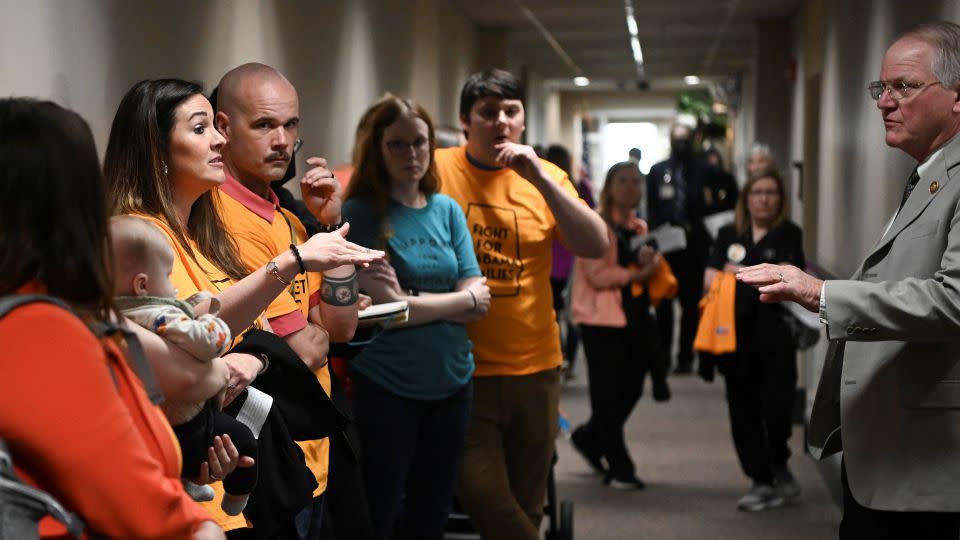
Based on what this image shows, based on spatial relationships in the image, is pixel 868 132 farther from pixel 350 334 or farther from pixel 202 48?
pixel 350 334

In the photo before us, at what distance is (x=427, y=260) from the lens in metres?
3.31

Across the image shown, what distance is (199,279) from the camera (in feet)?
6.85

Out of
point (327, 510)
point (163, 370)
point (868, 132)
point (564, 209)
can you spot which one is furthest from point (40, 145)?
point (868, 132)

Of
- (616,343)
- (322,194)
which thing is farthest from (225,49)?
(616,343)

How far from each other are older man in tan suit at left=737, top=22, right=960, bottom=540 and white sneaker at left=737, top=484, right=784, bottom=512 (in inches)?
106

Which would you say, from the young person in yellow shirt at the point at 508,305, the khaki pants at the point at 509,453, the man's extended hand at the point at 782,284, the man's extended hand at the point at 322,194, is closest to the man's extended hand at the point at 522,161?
the young person in yellow shirt at the point at 508,305

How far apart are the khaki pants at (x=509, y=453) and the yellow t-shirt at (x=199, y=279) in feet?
4.32

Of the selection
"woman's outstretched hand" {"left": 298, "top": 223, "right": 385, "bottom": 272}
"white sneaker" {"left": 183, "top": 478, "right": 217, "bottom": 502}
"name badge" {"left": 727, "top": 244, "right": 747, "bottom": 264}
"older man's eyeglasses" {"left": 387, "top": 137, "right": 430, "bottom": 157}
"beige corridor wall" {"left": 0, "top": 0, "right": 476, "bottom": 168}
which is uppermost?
"beige corridor wall" {"left": 0, "top": 0, "right": 476, "bottom": 168}

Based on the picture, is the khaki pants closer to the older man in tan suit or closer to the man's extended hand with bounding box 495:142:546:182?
the man's extended hand with bounding box 495:142:546:182

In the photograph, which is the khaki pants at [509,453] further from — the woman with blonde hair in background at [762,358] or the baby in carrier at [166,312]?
the woman with blonde hair in background at [762,358]

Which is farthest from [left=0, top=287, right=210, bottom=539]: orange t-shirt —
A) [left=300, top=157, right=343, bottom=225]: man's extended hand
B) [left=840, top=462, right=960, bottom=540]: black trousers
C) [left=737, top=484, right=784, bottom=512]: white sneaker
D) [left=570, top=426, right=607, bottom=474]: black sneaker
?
[left=570, top=426, right=607, bottom=474]: black sneaker

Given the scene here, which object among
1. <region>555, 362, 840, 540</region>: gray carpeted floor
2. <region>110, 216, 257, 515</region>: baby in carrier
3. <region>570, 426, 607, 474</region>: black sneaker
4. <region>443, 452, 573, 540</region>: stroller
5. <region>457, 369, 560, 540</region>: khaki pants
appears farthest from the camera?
<region>570, 426, 607, 474</region>: black sneaker

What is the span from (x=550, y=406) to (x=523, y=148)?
786 millimetres

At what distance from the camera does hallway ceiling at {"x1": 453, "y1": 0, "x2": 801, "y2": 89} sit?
1084 centimetres
